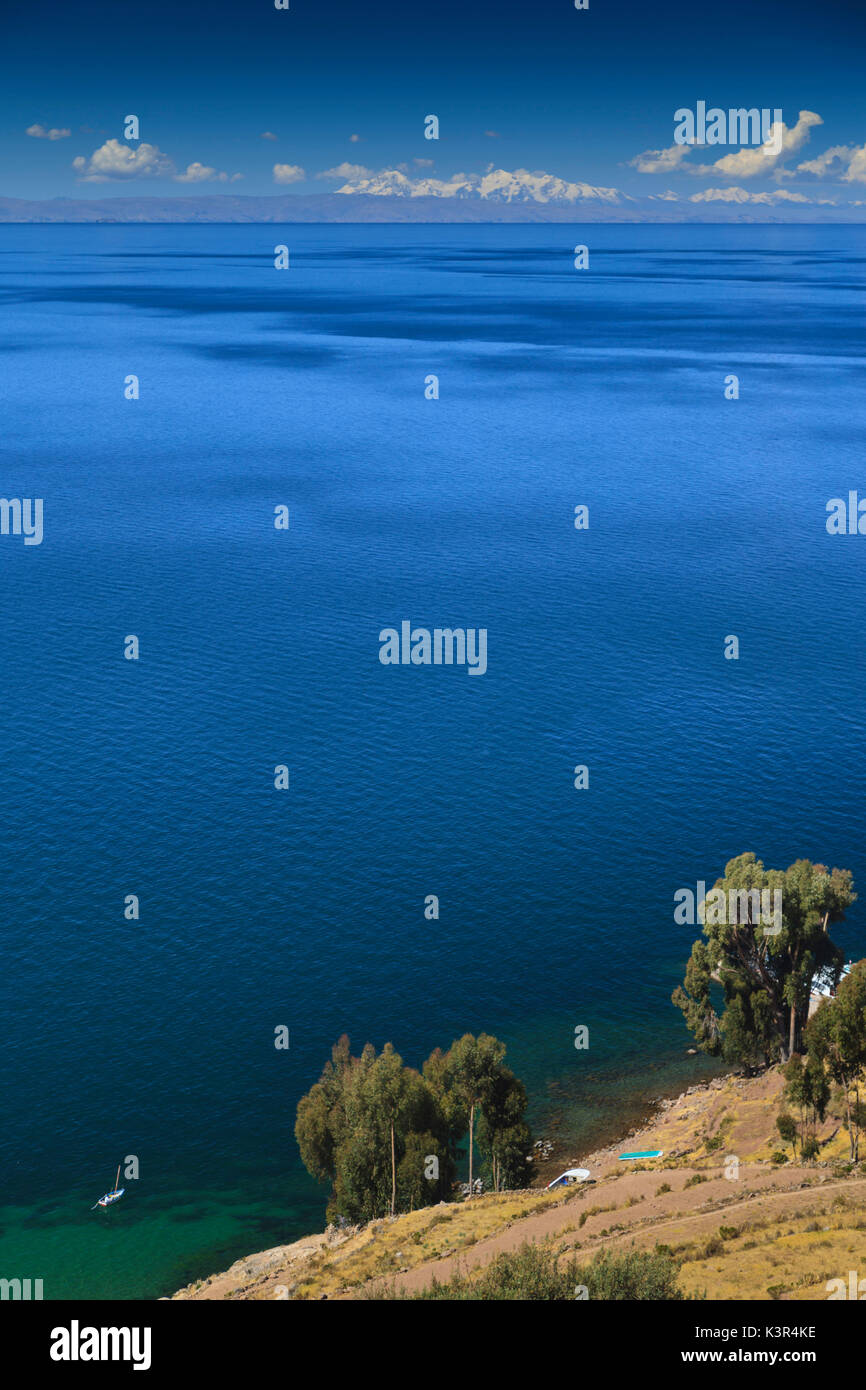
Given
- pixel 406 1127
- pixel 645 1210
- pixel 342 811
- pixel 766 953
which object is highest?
pixel 342 811

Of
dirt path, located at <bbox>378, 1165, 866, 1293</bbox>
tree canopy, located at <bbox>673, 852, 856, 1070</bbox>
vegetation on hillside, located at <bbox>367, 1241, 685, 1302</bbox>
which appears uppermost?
tree canopy, located at <bbox>673, 852, 856, 1070</bbox>

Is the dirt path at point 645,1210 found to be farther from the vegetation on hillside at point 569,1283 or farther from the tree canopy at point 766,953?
the tree canopy at point 766,953

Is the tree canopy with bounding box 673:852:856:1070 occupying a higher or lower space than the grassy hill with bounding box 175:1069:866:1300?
higher

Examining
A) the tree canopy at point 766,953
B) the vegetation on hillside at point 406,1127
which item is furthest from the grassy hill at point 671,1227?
the tree canopy at point 766,953

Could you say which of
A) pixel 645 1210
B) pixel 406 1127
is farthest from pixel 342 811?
pixel 645 1210

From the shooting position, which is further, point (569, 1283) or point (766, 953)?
point (766, 953)

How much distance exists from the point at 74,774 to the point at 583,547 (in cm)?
7881

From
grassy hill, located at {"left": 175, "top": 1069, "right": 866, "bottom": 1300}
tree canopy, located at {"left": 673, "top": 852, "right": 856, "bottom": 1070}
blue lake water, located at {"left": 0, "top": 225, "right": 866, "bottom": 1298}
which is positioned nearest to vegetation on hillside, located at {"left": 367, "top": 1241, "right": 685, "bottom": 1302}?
grassy hill, located at {"left": 175, "top": 1069, "right": 866, "bottom": 1300}

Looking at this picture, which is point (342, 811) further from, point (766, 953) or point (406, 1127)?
point (406, 1127)

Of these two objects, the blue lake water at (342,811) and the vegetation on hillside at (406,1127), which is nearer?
the vegetation on hillside at (406,1127)

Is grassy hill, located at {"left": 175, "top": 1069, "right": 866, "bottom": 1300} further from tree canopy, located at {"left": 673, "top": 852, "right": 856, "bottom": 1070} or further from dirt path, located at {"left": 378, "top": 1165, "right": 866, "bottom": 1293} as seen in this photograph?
tree canopy, located at {"left": 673, "top": 852, "right": 856, "bottom": 1070}

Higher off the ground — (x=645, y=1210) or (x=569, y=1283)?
(x=569, y=1283)

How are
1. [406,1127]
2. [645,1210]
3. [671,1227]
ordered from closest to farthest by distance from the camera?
[671,1227] → [645,1210] → [406,1127]

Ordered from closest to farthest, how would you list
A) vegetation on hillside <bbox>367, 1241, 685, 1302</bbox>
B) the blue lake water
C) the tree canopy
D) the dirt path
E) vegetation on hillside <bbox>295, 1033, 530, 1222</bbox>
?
vegetation on hillside <bbox>367, 1241, 685, 1302</bbox> → the dirt path → vegetation on hillside <bbox>295, 1033, 530, 1222</bbox> → the tree canopy → the blue lake water
